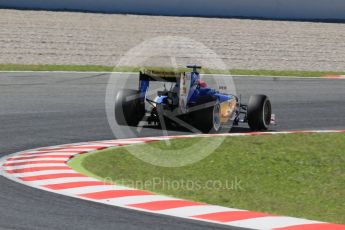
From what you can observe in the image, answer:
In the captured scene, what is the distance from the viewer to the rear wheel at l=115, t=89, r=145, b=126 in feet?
46.6

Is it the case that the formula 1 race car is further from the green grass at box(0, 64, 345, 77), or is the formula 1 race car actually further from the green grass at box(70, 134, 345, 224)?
the green grass at box(0, 64, 345, 77)

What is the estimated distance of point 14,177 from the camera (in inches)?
379

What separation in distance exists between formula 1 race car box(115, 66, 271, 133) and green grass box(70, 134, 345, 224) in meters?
1.02

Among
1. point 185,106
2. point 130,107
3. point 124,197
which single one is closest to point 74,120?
point 130,107

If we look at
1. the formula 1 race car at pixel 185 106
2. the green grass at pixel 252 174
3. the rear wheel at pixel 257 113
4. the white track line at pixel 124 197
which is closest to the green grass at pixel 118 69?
the formula 1 race car at pixel 185 106

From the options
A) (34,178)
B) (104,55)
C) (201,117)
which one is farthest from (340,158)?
(104,55)

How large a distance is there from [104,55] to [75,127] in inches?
489

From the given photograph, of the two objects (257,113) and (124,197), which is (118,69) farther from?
(124,197)

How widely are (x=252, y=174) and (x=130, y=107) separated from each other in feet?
14.1

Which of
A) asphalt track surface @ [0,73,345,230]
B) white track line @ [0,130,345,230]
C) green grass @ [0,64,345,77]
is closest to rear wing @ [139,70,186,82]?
asphalt track surface @ [0,73,345,230]

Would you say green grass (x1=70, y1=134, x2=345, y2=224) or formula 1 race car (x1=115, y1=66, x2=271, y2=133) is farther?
formula 1 race car (x1=115, y1=66, x2=271, y2=133)

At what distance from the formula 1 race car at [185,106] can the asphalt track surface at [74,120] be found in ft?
0.89

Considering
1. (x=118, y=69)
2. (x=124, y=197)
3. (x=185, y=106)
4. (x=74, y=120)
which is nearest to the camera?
(x=124, y=197)

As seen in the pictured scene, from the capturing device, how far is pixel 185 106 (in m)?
13.9
